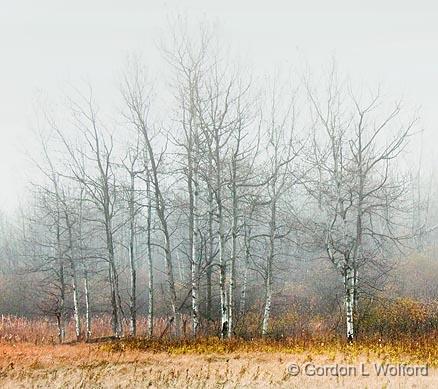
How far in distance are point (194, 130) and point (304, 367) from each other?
867 cm

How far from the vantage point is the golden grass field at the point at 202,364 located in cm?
753

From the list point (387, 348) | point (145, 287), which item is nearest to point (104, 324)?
point (145, 287)

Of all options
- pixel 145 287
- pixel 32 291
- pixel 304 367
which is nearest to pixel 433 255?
pixel 145 287

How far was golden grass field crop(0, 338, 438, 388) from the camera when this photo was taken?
24.7 ft

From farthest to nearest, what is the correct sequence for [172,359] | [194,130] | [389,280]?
[389,280] → [194,130] → [172,359]

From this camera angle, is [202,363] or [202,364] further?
[202,363]

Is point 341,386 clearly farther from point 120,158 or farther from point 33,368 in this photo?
point 120,158

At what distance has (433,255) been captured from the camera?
3256cm

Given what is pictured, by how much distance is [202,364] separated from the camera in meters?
9.13

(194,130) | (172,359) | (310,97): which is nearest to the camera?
(172,359)

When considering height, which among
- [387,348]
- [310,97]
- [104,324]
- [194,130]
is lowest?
[104,324]

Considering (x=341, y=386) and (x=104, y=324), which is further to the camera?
(x=104, y=324)

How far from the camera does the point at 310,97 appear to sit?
1577 centimetres

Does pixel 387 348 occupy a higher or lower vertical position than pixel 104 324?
higher
